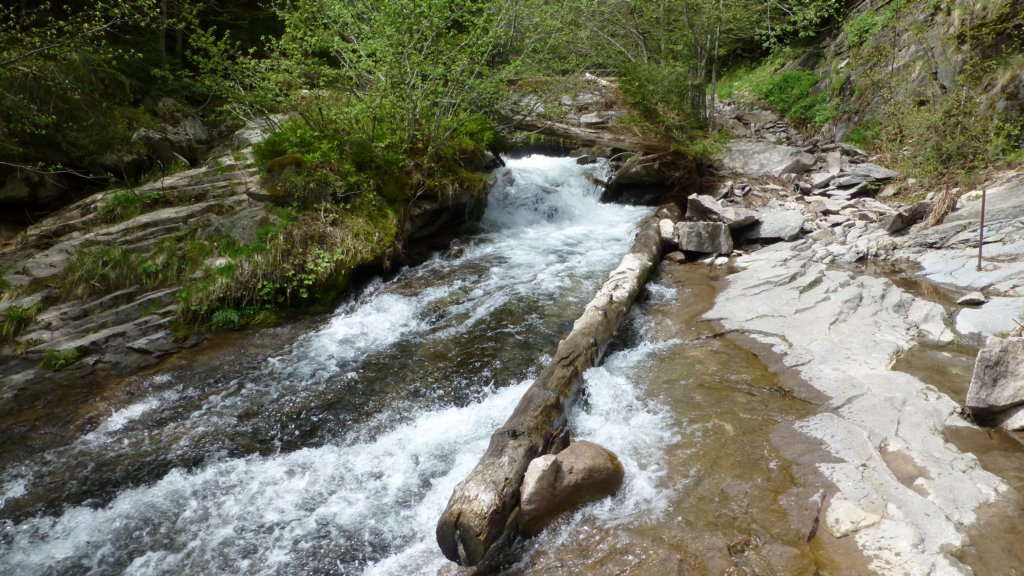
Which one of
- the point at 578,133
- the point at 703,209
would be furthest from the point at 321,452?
the point at 578,133

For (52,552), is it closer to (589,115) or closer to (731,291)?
(731,291)

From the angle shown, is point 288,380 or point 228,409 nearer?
point 228,409

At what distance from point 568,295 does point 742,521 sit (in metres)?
4.74

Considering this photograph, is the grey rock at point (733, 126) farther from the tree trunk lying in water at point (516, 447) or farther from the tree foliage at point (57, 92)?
the tree foliage at point (57, 92)

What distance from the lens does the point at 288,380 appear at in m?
5.87

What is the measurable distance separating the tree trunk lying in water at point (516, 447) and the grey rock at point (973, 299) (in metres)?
3.70

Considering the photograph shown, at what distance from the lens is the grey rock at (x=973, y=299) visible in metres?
5.53

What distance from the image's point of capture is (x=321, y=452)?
4.65 metres

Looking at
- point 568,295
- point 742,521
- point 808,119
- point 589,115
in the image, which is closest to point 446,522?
point 742,521

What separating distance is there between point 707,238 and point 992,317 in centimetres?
416

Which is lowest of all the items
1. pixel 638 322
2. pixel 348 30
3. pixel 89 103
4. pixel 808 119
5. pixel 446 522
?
pixel 638 322

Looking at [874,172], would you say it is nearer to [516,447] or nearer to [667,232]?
[667,232]

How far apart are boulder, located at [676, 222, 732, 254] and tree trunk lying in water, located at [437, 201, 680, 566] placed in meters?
3.11

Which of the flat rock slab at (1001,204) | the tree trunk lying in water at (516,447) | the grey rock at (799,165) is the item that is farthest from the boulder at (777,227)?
the tree trunk lying in water at (516,447)
